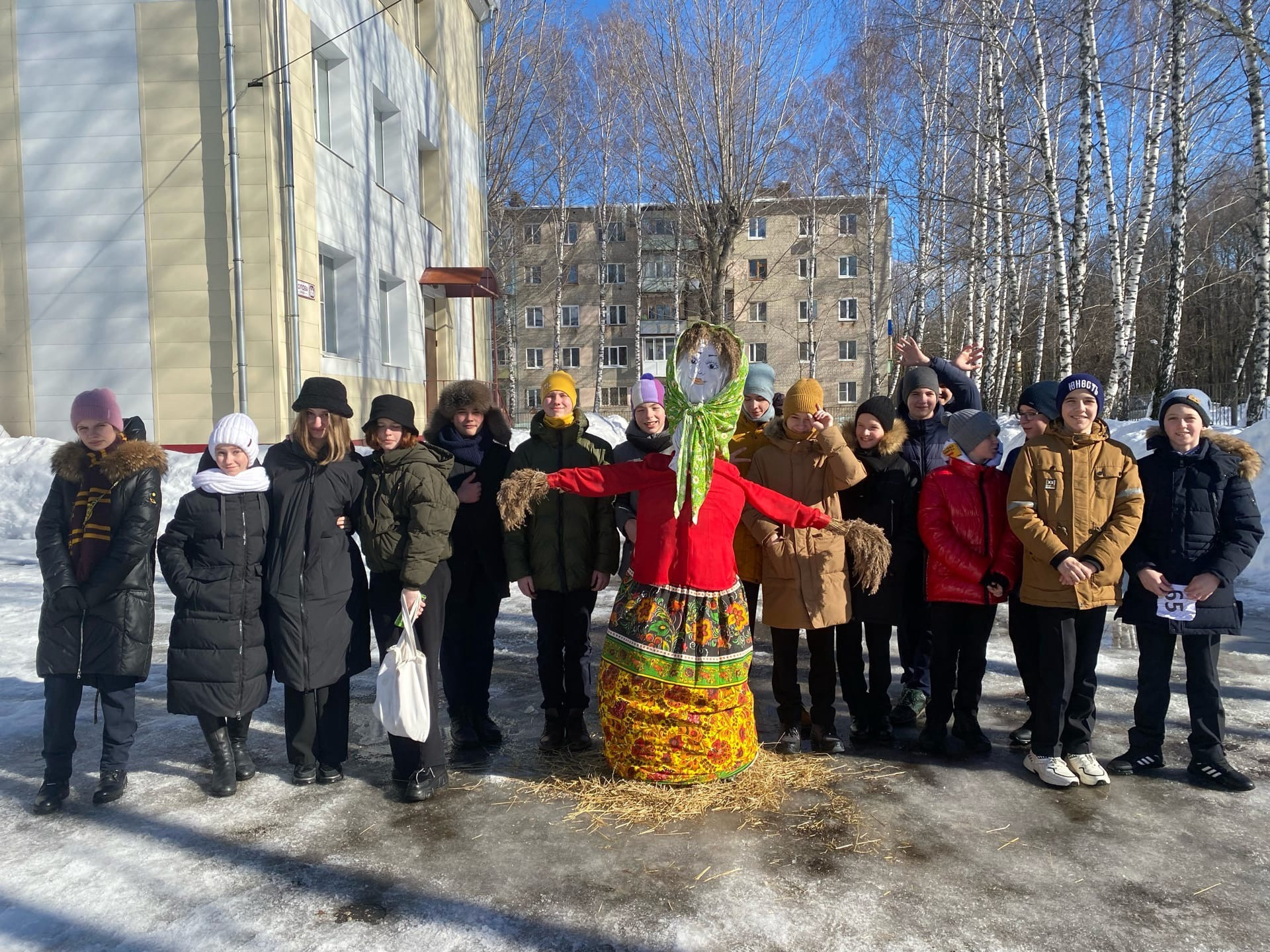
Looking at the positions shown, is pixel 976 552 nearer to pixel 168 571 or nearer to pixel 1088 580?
pixel 1088 580

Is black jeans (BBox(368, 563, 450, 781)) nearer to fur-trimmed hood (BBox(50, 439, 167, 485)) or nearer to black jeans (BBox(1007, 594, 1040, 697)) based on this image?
fur-trimmed hood (BBox(50, 439, 167, 485))

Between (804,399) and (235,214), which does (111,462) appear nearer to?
(804,399)

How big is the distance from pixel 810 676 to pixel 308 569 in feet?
8.42

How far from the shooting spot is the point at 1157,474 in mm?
4172

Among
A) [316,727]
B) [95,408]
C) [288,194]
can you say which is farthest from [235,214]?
[316,727]

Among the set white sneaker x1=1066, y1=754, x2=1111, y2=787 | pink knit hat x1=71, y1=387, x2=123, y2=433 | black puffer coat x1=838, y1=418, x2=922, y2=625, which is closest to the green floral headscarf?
black puffer coat x1=838, y1=418, x2=922, y2=625

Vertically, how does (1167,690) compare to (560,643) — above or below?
below

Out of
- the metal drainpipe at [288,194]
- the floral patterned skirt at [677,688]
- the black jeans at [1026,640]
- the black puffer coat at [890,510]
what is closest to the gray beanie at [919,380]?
the black puffer coat at [890,510]

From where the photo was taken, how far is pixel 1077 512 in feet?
13.4

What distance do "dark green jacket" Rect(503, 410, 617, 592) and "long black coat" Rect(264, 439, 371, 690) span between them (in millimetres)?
839

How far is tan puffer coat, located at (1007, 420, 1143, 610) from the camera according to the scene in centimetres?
404

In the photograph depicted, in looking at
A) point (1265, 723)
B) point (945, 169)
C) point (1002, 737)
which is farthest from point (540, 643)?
point (945, 169)

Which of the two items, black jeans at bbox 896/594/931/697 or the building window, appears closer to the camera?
black jeans at bbox 896/594/931/697

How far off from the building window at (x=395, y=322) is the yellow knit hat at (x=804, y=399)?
1324 centimetres
